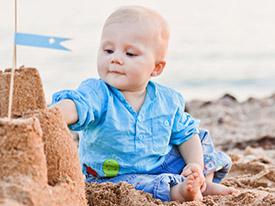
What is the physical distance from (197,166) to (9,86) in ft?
3.63

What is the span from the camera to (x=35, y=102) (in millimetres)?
2900

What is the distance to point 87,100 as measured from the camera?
134 inches

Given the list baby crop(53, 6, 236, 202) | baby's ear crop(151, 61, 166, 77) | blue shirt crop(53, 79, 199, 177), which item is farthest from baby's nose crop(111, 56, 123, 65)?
baby's ear crop(151, 61, 166, 77)

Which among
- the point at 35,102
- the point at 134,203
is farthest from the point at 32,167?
the point at 134,203

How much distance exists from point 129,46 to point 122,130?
0.39 meters

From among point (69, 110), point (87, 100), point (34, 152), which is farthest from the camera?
point (87, 100)

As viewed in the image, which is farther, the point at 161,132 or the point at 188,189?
the point at 161,132

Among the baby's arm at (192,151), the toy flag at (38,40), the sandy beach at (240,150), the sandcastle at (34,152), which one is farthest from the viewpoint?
the baby's arm at (192,151)

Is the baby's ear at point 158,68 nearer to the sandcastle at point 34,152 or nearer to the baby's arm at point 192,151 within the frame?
the baby's arm at point 192,151

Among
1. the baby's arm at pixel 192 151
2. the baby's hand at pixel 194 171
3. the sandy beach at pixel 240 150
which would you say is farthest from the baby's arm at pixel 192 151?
the sandy beach at pixel 240 150

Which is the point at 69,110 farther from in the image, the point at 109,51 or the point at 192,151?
the point at 192,151

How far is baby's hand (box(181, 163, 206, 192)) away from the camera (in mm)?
3502

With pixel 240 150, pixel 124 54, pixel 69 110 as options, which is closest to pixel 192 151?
pixel 124 54

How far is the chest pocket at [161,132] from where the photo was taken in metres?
3.71
